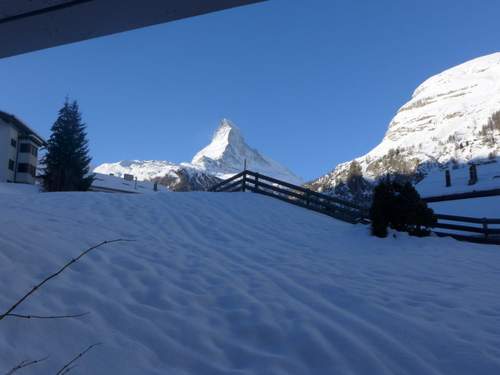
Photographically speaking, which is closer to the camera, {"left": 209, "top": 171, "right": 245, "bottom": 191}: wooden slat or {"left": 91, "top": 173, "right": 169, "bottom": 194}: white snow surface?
{"left": 209, "top": 171, "right": 245, "bottom": 191}: wooden slat

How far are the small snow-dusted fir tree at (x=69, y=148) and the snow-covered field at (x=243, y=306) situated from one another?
27.1 meters

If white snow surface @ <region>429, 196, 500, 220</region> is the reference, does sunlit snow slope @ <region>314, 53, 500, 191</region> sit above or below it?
above

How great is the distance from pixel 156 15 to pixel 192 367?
3392 mm

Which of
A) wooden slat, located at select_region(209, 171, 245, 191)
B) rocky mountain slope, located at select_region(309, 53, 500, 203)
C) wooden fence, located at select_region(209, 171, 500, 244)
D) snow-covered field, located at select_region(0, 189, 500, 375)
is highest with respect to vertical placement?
rocky mountain slope, located at select_region(309, 53, 500, 203)

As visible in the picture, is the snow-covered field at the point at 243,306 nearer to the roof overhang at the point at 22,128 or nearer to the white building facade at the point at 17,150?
the white building facade at the point at 17,150

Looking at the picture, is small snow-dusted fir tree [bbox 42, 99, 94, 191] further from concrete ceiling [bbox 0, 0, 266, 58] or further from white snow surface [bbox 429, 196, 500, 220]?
concrete ceiling [bbox 0, 0, 266, 58]

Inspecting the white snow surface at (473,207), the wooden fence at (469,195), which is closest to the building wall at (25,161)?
the wooden fence at (469,195)

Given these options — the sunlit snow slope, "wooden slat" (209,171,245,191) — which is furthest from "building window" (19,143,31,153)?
the sunlit snow slope

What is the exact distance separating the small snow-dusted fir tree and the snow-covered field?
27075 mm

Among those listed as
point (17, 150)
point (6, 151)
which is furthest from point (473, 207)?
point (17, 150)

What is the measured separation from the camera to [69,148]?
35.2 metres

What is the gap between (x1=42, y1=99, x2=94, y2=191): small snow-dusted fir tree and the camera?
111ft

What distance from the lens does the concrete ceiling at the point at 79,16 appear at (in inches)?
148

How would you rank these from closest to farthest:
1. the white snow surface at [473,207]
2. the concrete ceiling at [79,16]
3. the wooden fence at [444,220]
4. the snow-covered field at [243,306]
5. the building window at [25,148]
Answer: the snow-covered field at [243,306]
the concrete ceiling at [79,16]
the wooden fence at [444,220]
the white snow surface at [473,207]
the building window at [25,148]
